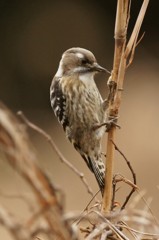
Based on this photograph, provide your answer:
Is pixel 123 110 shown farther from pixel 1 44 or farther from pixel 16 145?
pixel 16 145

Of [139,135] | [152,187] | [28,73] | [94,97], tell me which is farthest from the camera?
[28,73]

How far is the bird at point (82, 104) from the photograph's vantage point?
363cm

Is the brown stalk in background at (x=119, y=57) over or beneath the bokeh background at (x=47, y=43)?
over

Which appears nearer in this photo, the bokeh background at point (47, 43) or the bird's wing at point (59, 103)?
the bird's wing at point (59, 103)

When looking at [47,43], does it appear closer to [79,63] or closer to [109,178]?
[79,63]

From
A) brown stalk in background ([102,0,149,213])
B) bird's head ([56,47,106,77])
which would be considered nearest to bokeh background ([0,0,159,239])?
bird's head ([56,47,106,77])

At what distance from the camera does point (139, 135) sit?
29.1 feet

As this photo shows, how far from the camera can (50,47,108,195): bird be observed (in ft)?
11.9

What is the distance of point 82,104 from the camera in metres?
3.65

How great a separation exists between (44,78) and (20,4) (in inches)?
46.6

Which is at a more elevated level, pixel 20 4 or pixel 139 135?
pixel 20 4

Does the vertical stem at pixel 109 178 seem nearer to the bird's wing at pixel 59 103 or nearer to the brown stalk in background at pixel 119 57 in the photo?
the brown stalk in background at pixel 119 57

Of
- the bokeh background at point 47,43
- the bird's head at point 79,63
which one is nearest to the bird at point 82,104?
the bird's head at point 79,63

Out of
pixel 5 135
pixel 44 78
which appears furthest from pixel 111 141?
pixel 44 78
